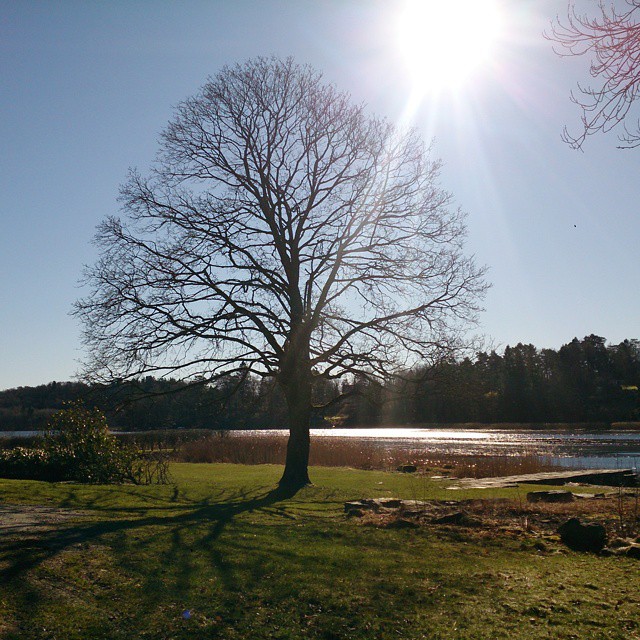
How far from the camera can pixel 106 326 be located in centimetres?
1775

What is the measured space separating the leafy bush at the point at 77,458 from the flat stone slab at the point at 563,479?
31.0 ft

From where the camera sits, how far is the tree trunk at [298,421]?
18359 millimetres

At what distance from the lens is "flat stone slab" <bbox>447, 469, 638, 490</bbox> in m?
19.2

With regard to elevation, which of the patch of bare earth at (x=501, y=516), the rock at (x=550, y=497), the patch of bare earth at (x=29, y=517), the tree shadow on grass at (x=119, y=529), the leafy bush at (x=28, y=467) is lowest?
the rock at (x=550, y=497)

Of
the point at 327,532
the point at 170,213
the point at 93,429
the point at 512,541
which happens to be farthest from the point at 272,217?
the point at 512,541

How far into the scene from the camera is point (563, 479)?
21250mm

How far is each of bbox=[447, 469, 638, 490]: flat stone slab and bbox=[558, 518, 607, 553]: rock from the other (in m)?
9.60

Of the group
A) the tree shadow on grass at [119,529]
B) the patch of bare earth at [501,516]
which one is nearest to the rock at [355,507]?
the patch of bare earth at [501,516]

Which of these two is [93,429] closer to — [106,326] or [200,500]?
[106,326]

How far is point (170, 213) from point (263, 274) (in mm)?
3189

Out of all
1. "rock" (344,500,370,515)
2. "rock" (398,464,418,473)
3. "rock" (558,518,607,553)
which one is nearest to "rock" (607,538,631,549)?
"rock" (558,518,607,553)

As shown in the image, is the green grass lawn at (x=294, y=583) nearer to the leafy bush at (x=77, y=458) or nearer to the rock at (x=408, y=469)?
the leafy bush at (x=77, y=458)

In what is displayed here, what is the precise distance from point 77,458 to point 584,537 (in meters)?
14.5

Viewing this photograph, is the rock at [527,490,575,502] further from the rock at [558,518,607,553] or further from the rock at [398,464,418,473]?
the rock at [398,464,418,473]
